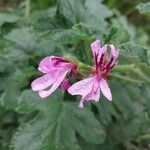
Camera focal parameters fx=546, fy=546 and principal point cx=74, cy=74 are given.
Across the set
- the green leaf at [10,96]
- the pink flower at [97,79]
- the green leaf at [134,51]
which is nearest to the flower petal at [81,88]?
the pink flower at [97,79]

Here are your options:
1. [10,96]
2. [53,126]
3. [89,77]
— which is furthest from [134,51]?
[10,96]

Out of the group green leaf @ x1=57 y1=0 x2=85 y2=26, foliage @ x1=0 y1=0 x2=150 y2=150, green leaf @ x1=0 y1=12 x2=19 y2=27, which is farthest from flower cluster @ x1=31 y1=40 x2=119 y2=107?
green leaf @ x1=0 y1=12 x2=19 y2=27

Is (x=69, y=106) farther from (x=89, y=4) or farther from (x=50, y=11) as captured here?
(x=50, y=11)

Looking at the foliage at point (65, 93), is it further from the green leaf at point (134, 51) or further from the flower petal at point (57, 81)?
the flower petal at point (57, 81)

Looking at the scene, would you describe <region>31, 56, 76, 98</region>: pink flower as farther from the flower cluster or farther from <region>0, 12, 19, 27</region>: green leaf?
<region>0, 12, 19, 27</region>: green leaf

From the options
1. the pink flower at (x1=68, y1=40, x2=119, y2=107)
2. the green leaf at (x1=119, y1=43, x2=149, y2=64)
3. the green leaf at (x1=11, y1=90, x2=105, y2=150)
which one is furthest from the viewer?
the green leaf at (x1=11, y1=90, x2=105, y2=150)

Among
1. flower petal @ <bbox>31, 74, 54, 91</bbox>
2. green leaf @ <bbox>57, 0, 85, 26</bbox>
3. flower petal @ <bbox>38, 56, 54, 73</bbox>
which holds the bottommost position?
flower petal @ <bbox>31, 74, 54, 91</bbox>
